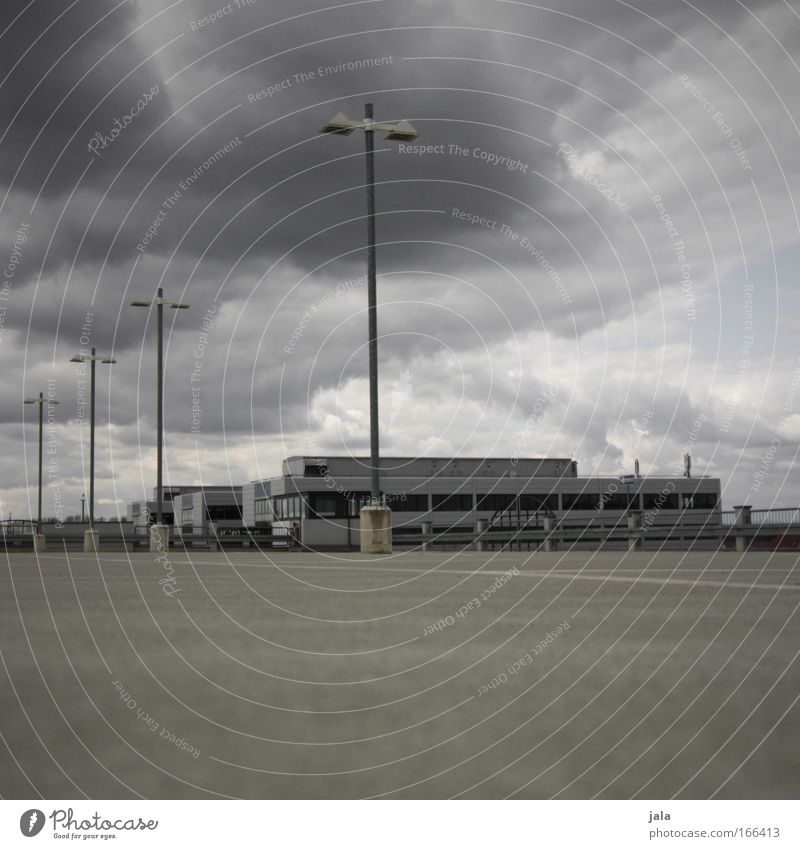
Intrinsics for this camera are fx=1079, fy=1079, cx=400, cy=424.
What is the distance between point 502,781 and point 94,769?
4.88 feet

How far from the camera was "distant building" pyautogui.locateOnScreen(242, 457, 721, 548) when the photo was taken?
86.4m

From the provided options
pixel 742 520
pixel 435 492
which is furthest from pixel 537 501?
pixel 742 520

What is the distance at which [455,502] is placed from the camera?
96.2 meters

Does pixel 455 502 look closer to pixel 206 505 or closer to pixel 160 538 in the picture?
pixel 206 505

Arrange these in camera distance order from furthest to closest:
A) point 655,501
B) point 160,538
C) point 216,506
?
1. point 216,506
2. point 655,501
3. point 160,538

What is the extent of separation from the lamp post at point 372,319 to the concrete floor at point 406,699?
1307 centimetres

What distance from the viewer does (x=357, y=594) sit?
1228cm

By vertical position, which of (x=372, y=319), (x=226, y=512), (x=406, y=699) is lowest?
(x=406, y=699)

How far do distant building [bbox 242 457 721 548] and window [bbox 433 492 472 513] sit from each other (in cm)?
9

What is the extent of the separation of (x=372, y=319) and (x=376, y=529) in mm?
4749

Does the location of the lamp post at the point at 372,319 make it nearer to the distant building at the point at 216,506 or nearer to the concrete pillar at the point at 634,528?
the concrete pillar at the point at 634,528

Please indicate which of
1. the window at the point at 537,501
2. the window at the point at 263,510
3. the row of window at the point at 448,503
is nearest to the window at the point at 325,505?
the row of window at the point at 448,503

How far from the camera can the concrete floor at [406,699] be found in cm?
379
